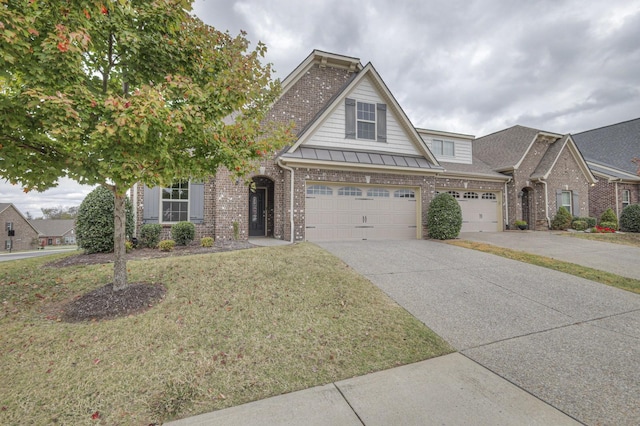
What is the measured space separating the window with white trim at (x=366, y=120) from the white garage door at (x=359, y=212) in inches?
98.7

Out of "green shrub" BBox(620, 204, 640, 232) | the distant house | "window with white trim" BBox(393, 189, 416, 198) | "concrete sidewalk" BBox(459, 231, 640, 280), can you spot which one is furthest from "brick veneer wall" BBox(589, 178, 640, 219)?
the distant house

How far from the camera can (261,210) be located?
44.1 feet

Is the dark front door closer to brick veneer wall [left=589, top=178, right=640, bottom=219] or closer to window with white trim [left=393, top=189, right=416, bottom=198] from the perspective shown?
window with white trim [left=393, top=189, right=416, bottom=198]

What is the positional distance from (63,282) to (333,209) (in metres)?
8.41

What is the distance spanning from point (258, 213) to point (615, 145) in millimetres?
30200

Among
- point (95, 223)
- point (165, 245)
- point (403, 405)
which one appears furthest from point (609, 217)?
point (95, 223)

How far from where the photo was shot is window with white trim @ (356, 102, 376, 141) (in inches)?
474

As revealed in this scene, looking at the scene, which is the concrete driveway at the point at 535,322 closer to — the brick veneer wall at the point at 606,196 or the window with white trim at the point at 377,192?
the window with white trim at the point at 377,192

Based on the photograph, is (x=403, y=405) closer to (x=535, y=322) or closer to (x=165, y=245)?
(x=535, y=322)

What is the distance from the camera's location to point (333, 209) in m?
11.2

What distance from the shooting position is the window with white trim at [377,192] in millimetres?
11727

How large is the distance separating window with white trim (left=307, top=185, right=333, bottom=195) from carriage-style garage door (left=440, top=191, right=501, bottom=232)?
7945 mm

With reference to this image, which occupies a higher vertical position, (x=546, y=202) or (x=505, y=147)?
(x=505, y=147)

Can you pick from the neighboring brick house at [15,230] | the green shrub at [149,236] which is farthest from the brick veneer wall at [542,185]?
the neighboring brick house at [15,230]
